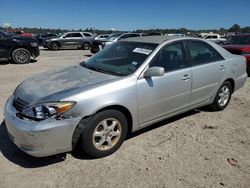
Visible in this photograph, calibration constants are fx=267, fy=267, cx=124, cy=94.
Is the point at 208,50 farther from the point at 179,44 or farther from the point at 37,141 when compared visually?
the point at 37,141

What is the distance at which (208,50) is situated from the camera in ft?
16.6

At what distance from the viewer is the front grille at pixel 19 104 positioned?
11.1 ft

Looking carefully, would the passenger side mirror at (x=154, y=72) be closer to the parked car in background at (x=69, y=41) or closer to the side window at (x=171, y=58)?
the side window at (x=171, y=58)

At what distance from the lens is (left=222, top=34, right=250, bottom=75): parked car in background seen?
9.09 meters

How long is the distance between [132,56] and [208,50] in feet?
5.49

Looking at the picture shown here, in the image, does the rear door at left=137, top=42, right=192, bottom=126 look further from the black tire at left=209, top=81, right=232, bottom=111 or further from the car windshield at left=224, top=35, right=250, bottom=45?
the car windshield at left=224, top=35, right=250, bottom=45

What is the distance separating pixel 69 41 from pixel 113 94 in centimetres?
2198

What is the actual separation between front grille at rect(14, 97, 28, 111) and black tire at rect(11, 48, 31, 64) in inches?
369

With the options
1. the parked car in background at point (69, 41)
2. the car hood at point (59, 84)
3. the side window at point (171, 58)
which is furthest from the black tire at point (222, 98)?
the parked car in background at point (69, 41)

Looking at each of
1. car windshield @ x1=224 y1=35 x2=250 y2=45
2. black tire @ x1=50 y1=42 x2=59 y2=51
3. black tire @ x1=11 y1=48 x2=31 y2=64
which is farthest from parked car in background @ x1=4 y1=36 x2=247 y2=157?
black tire @ x1=50 y1=42 x2=59 y2=51

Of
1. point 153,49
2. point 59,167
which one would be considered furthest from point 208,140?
point 59,167

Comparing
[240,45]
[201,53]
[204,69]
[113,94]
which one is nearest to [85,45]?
[240,45]

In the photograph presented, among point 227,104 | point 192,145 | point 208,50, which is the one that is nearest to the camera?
point 192,145

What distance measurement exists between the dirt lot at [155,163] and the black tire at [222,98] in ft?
2.46
